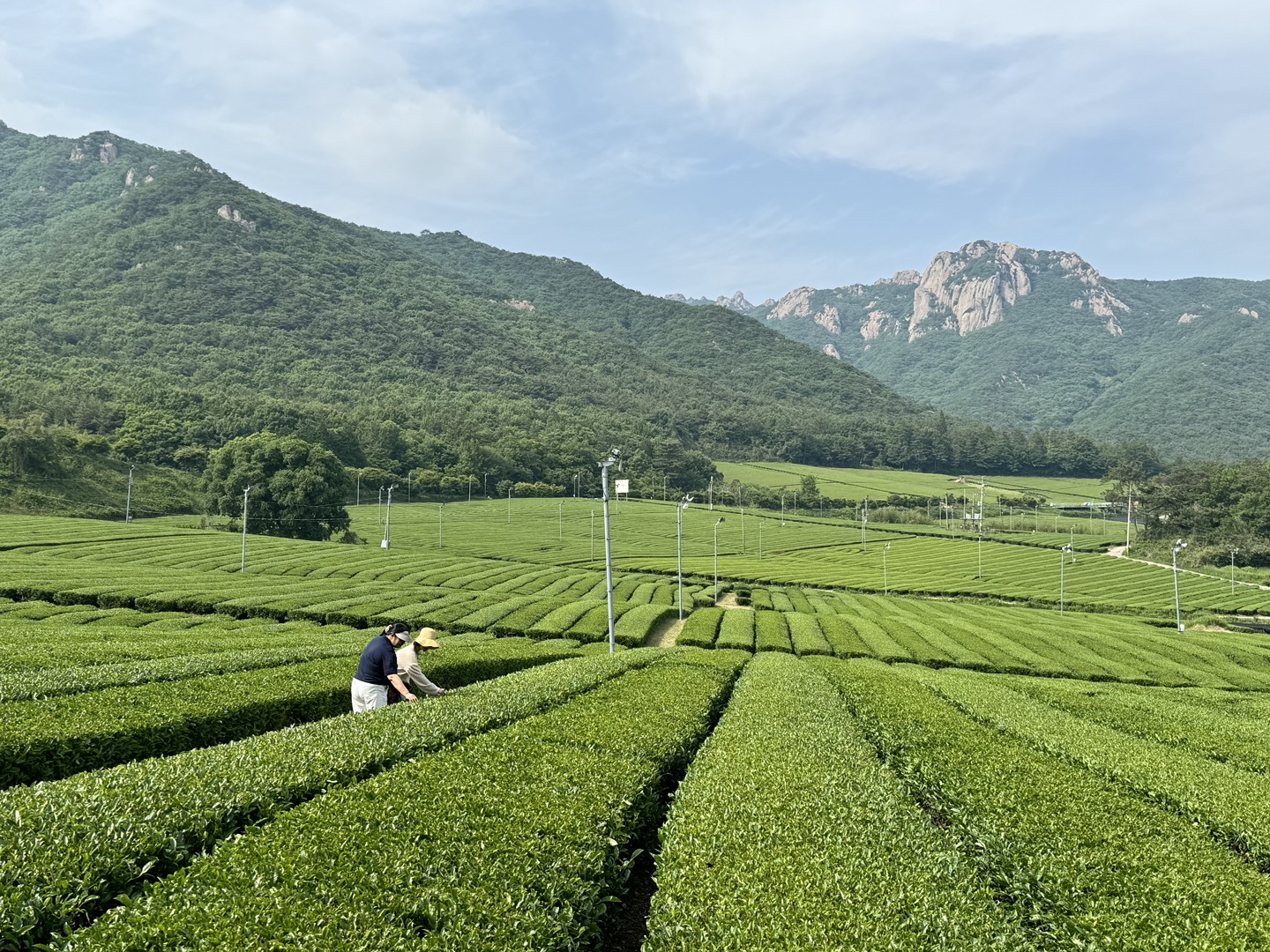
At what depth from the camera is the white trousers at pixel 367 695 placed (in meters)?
12.6

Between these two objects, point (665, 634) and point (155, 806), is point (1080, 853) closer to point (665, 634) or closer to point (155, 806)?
point (155, 806)

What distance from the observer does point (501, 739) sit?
10289mm

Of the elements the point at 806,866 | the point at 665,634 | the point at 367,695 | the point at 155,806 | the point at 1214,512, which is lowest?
the point at 665,634

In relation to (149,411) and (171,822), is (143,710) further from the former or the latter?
(149,411)

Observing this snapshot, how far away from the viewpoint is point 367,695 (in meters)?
12.6

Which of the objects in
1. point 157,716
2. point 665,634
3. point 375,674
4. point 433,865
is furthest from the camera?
point 665,634

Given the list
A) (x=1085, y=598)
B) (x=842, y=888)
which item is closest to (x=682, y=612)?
(x=842, y=888)

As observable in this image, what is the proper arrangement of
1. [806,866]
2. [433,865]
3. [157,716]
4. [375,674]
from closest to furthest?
1. [433,865]
2. [806,866]
3. [157,716]
4. [375,674]

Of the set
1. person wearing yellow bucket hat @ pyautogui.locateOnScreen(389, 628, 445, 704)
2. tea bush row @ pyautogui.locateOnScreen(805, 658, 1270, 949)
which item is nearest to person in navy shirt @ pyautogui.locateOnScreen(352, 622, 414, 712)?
person wearing yellow bucket hat @ pyautogui.locateOnScreen(389, 628, 445, 704)

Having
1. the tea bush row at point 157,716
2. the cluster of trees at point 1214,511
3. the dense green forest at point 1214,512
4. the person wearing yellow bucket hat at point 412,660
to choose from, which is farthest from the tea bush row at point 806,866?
the cluster of trees at point 1214,511

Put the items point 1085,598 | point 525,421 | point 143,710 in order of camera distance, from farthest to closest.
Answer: point 525,421 < point 1085,598 < point 143,710

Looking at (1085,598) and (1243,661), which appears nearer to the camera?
A: (1243,661)

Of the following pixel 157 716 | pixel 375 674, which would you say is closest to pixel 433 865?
pixel 375 674

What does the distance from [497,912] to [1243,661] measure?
58606 mm
